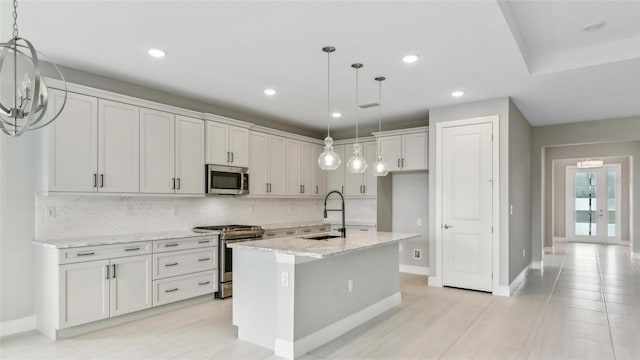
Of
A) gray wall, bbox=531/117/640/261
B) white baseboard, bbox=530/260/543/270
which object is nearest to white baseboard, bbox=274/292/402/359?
white baseboard, bbox=530/260/543/270

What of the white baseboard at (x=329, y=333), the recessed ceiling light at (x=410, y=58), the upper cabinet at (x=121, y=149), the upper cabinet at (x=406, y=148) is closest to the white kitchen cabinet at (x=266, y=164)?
the upper cabinet at (x=121, y=149)

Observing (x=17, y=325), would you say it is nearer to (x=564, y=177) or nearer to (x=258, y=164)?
(x=258, y=164)

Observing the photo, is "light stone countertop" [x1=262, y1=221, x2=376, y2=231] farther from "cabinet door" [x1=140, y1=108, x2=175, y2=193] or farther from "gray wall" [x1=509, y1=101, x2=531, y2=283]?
"gray wall" [x1=509, y1=101, x2=531, y2=283]

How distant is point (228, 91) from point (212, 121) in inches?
21.5

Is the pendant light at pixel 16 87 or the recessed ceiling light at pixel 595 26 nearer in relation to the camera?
the pendant light at pixel 16 87

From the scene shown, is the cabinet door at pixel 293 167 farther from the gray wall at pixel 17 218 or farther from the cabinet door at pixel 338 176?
the gray wall at pixel 17 218

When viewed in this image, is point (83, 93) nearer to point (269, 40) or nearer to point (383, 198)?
point (269, 40)

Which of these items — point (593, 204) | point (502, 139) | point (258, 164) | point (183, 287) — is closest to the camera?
point (183, 287)

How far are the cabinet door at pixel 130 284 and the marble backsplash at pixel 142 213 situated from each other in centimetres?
63

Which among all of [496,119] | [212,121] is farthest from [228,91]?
[496,119]

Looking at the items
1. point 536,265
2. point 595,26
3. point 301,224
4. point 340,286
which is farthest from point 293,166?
point 536,265

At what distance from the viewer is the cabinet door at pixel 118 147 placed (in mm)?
3965

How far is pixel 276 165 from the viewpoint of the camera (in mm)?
6160

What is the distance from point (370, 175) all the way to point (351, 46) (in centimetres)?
369
